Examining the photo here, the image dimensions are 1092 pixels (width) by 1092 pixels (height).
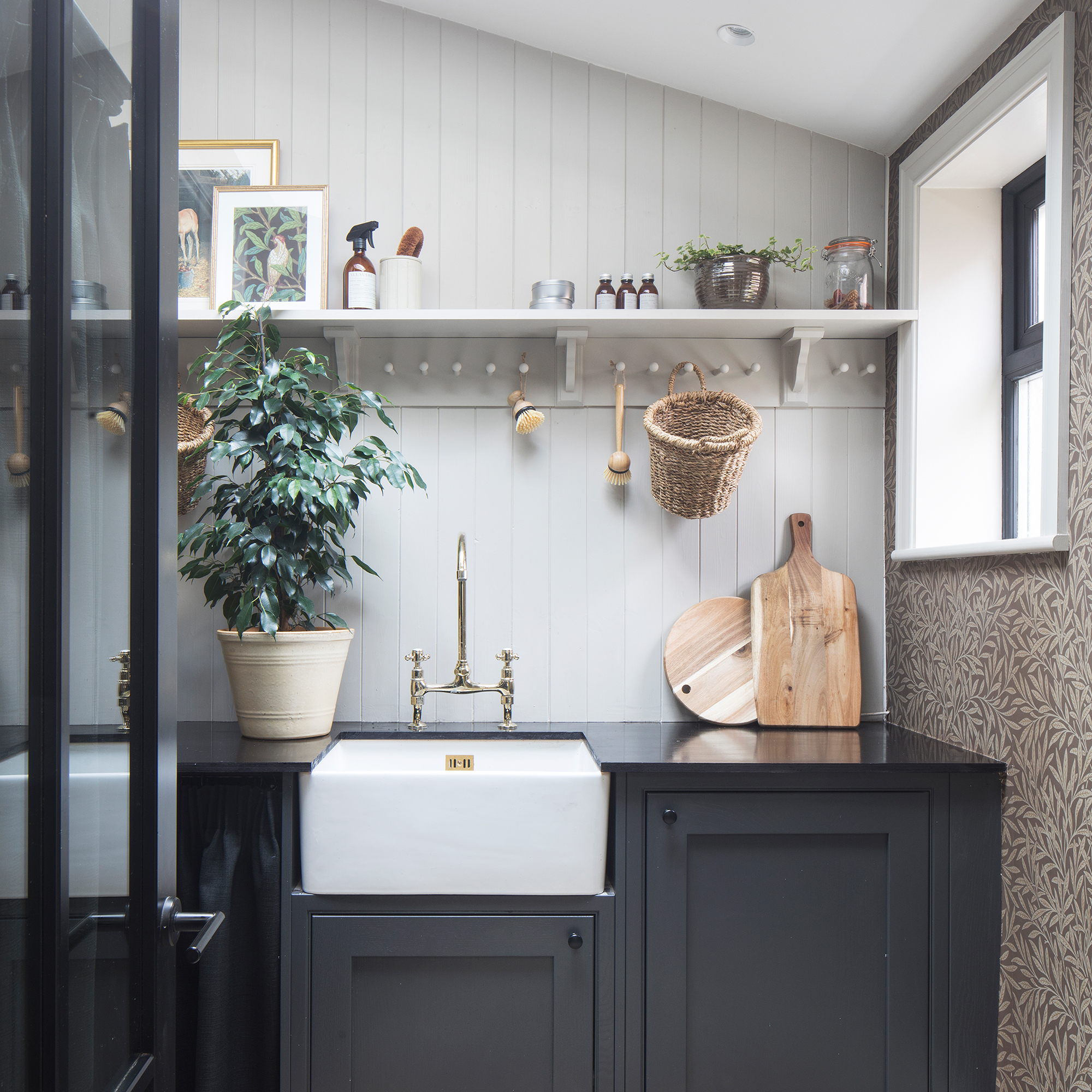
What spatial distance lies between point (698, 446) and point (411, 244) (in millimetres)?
840

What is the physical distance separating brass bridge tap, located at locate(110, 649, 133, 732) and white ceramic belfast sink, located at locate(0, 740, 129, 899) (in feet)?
0.07

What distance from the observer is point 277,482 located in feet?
5.65

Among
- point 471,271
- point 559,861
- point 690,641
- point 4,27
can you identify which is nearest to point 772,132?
point 471,271

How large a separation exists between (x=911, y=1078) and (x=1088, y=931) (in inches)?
19.3

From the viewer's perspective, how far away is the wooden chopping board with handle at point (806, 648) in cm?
203

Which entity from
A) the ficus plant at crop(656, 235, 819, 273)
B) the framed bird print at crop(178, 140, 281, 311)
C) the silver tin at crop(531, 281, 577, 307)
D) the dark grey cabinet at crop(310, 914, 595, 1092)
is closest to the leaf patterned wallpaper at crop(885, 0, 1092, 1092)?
the ficus plant at crop(656, 235, 819, 273)

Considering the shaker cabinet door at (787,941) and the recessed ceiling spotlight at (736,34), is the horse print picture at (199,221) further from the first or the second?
the shaker cabinet door at (787,941)

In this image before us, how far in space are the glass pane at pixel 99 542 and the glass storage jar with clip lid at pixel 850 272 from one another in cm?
162

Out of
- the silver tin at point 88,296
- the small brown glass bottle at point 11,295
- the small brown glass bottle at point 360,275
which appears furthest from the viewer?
the small brown glass bottle at point 360,275

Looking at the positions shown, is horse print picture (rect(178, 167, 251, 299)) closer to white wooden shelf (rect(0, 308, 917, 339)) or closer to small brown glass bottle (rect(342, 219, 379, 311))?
white wooden shelf (rect(0, 308, 917, 339))

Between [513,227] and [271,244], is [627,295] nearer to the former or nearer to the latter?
[513,227]

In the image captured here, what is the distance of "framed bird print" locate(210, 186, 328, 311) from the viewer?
2047 mm

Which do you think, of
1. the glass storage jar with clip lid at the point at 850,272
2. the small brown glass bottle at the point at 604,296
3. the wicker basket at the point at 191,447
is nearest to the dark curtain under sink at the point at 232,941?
the wicker basket at the point at 191,447

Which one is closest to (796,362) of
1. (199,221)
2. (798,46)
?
(798,46)
